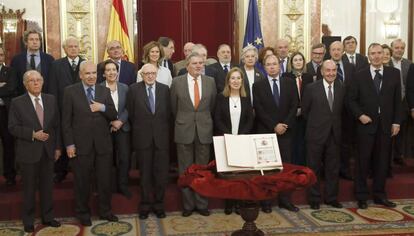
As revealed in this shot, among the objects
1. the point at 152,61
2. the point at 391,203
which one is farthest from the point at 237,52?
the point at 391,203

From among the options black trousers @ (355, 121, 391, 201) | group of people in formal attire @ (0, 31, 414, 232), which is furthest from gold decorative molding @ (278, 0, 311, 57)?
black trousers @ (355, 121, 391, 201)

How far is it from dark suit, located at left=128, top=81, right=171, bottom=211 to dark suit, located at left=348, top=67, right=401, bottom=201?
1.97 metres

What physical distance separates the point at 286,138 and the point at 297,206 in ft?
2.65

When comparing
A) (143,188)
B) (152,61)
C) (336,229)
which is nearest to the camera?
(336,229)

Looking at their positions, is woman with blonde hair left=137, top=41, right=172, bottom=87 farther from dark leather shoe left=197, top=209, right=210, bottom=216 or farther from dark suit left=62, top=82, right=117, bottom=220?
dark leather shoe left=197, top=209, right=210, bottom=216

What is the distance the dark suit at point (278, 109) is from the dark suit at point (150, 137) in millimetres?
937

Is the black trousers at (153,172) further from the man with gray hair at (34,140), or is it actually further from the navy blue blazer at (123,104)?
the man with gray hair at (34,140)

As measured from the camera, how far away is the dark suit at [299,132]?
5.71 meters

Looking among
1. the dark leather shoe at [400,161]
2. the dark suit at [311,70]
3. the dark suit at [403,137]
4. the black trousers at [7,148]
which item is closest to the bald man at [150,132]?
the black trousers at [7,148]

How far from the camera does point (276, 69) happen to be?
5367mm

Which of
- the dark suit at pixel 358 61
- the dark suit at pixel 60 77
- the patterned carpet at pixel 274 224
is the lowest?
the patterned carpet at pixel 274 224

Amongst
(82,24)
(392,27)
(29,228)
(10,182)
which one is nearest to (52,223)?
(29,228)

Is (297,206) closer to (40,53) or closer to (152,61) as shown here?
(152,61)

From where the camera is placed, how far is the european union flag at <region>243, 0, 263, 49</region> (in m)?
7.54
